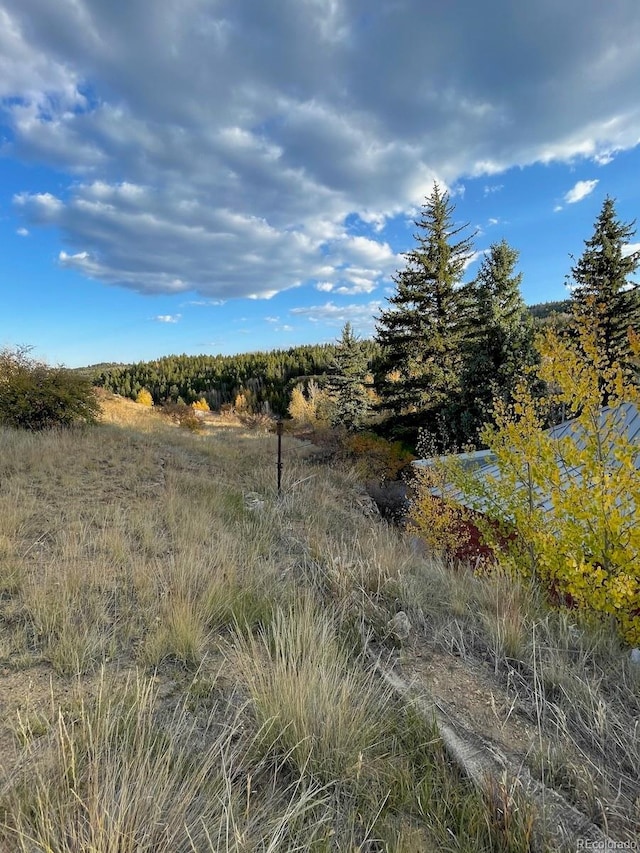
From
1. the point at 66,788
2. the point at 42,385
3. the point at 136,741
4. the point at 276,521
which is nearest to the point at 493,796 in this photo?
the point at 136,741

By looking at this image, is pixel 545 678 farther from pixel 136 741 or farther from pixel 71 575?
pixel 71 575

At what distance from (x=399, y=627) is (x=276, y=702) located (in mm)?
1514

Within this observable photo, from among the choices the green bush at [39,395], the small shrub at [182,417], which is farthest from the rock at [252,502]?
the small shrub at [182,417]

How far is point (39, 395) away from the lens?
13359 millimetres

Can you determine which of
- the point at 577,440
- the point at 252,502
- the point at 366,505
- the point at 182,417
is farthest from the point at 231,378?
the point at 577,440

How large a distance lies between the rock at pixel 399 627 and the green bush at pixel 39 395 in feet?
44.6

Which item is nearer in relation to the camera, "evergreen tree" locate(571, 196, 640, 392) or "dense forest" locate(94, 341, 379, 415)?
"evergreen tree" locate(571, 196, 640, 392)

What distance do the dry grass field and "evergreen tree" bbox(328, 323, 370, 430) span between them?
2707cm

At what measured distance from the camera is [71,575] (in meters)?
3.78

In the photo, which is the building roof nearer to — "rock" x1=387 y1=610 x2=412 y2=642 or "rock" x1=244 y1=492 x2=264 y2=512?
"rock" x1=387 y1=610 x2=412 y2=642

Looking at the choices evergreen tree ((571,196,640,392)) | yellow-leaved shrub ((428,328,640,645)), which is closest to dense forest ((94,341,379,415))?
evergreen tree ((571,196,640,392))

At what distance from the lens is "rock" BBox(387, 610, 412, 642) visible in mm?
3334

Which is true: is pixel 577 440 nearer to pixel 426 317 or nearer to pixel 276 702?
pixel 276 702

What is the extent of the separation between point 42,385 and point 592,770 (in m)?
15.7
